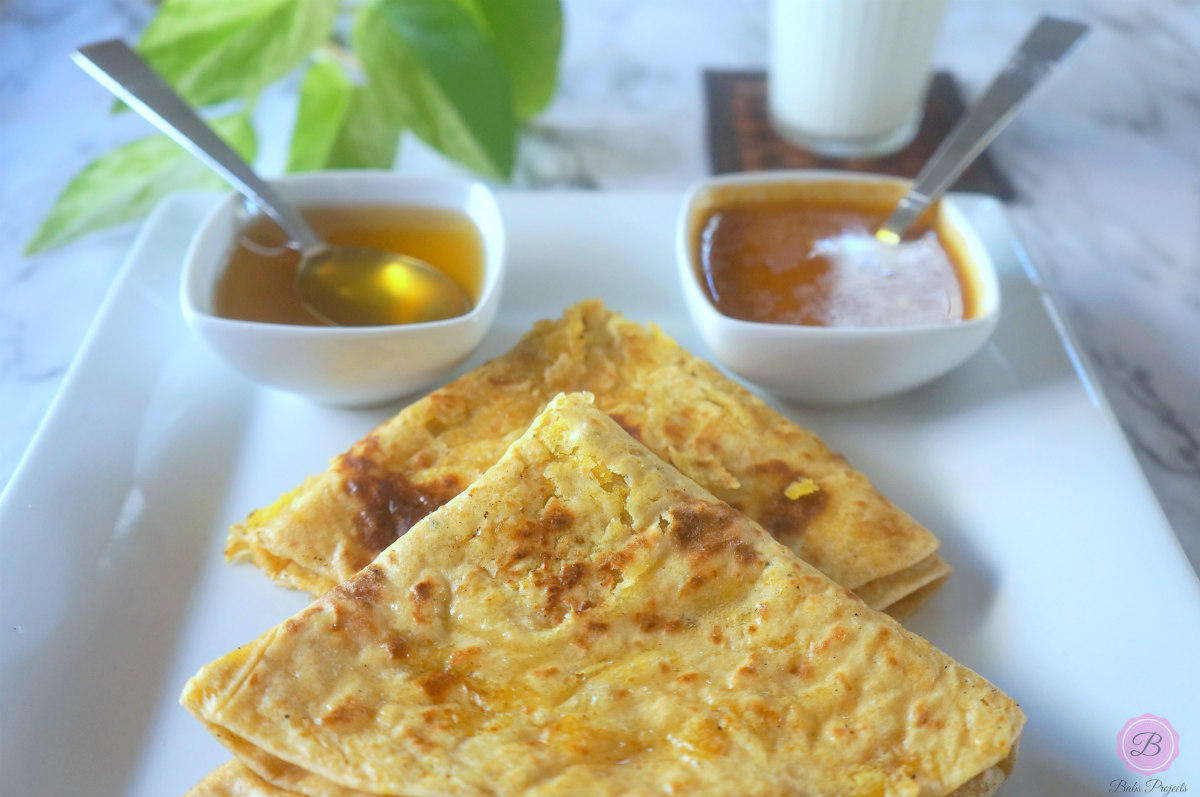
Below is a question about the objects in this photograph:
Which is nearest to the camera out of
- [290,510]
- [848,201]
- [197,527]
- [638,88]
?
[290,510]

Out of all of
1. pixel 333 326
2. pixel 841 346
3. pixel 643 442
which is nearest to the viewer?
pixel 643 442

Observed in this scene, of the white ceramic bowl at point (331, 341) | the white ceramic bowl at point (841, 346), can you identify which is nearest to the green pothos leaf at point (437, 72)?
the white ceramic bowl at point (331, 341)

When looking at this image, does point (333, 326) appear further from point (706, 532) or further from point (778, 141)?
point (778, 141)

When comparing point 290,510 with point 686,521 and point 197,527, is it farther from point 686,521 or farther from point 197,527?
point 686,521

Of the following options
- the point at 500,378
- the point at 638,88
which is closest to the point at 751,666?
the point at 500,378

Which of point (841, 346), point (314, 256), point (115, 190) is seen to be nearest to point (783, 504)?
point (841, 346)
